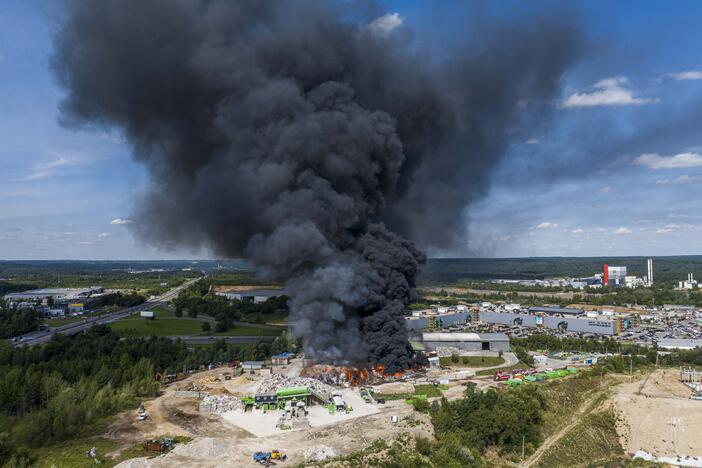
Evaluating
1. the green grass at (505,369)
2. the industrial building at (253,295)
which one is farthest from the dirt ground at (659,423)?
the industrial building at (253,295)

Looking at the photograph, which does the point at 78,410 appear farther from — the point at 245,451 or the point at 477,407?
the point at 477,407

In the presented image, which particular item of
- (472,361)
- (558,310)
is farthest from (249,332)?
(558,310)

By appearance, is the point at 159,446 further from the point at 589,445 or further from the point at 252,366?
the point at 589,445

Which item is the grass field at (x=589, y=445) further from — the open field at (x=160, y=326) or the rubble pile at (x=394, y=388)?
the open field at (x=160, y=326)

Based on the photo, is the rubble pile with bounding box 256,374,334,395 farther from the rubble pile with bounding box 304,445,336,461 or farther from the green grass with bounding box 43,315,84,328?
the green grass with bounding box 43,315,84,328

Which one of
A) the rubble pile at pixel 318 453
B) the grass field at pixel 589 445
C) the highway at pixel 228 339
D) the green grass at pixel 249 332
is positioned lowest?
the grass field at pixel 589 445

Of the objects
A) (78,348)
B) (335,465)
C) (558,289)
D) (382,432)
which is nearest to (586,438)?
(382,432)
